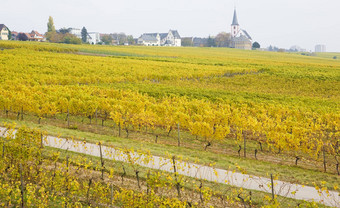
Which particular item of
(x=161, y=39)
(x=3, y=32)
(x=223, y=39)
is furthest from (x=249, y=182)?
(x=223, y=39)

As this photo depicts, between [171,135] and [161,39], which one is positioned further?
[161,39]

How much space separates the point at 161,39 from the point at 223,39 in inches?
1289

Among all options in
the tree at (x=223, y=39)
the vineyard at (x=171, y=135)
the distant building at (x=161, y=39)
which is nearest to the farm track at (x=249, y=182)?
the vineyard at (x=171, y=135)

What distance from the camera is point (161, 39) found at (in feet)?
620

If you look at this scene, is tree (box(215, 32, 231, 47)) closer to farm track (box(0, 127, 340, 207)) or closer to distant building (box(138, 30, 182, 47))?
distant building (box(138, 30, 182, 47))

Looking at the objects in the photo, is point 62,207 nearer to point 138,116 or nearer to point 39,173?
point 39,173

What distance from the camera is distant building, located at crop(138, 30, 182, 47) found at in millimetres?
178125

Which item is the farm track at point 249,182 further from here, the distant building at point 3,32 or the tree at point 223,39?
the tree at point 223,39

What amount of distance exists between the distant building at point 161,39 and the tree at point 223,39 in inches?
834

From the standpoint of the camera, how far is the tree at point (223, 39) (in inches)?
7426

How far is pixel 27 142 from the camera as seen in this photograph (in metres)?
13.5

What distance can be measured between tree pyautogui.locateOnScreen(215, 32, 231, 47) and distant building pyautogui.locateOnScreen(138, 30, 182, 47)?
21178 millimetres

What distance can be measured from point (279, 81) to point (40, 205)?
1840 inches

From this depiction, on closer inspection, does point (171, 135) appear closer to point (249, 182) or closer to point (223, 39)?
point (249, 182)
